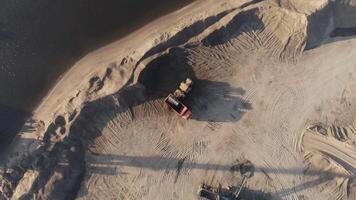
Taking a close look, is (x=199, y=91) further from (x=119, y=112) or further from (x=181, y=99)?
(x=119, y=112)

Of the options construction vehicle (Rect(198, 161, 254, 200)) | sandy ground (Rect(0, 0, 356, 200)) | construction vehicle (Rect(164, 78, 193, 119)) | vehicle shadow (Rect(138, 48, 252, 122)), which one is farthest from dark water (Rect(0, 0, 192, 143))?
construction vehicle (Rect(198, 161, 254, 200))

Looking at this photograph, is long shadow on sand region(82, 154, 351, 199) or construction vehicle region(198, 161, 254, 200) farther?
long shadow on sand region(82, 154, 351, 199)

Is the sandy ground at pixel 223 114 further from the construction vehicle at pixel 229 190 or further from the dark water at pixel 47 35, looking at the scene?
the dark water at pixel 47 35

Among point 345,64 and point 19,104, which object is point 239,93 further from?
point 19,104

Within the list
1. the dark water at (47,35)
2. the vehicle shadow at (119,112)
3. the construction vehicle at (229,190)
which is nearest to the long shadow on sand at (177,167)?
the vehicle shadow at (119,112)

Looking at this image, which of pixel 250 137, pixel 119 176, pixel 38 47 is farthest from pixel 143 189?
pixel 38 47

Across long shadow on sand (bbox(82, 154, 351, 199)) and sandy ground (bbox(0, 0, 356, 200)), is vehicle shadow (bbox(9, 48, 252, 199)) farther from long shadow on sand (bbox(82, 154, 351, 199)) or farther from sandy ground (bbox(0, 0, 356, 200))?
long shadow on sand (bbox(82, 154, 351, 199))
